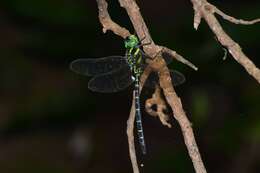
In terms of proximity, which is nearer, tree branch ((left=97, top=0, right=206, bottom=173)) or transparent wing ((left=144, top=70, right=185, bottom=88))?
tree branch ((left=97, top=0, right=206, bottom=173))

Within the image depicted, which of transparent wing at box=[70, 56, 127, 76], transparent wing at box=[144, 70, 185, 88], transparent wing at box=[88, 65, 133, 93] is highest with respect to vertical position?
transparent wing at box=[70, 56, 127, 76]

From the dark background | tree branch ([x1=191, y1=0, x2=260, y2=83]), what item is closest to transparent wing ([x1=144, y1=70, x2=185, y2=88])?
tree branch ([x1=191, y1=0, x2=260, y2=83])

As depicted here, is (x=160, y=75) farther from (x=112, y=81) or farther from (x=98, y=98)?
(x=98, y=98)

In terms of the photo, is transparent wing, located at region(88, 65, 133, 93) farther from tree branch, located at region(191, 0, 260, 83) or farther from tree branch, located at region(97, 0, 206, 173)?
tree branch, located at region(191, 0, 260, 83)

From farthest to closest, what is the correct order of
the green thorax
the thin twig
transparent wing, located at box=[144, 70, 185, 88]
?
the green thorax → transparent wing, located at box=[144, 70, 185, 88] → the thin twig

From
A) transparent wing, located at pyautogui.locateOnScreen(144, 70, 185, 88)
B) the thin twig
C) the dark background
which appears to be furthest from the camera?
the dark background

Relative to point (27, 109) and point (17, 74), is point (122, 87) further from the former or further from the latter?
point (17, 74)

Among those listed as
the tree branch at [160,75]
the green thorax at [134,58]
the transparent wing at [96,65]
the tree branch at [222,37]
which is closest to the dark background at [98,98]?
the transparent wing at [96,65]
